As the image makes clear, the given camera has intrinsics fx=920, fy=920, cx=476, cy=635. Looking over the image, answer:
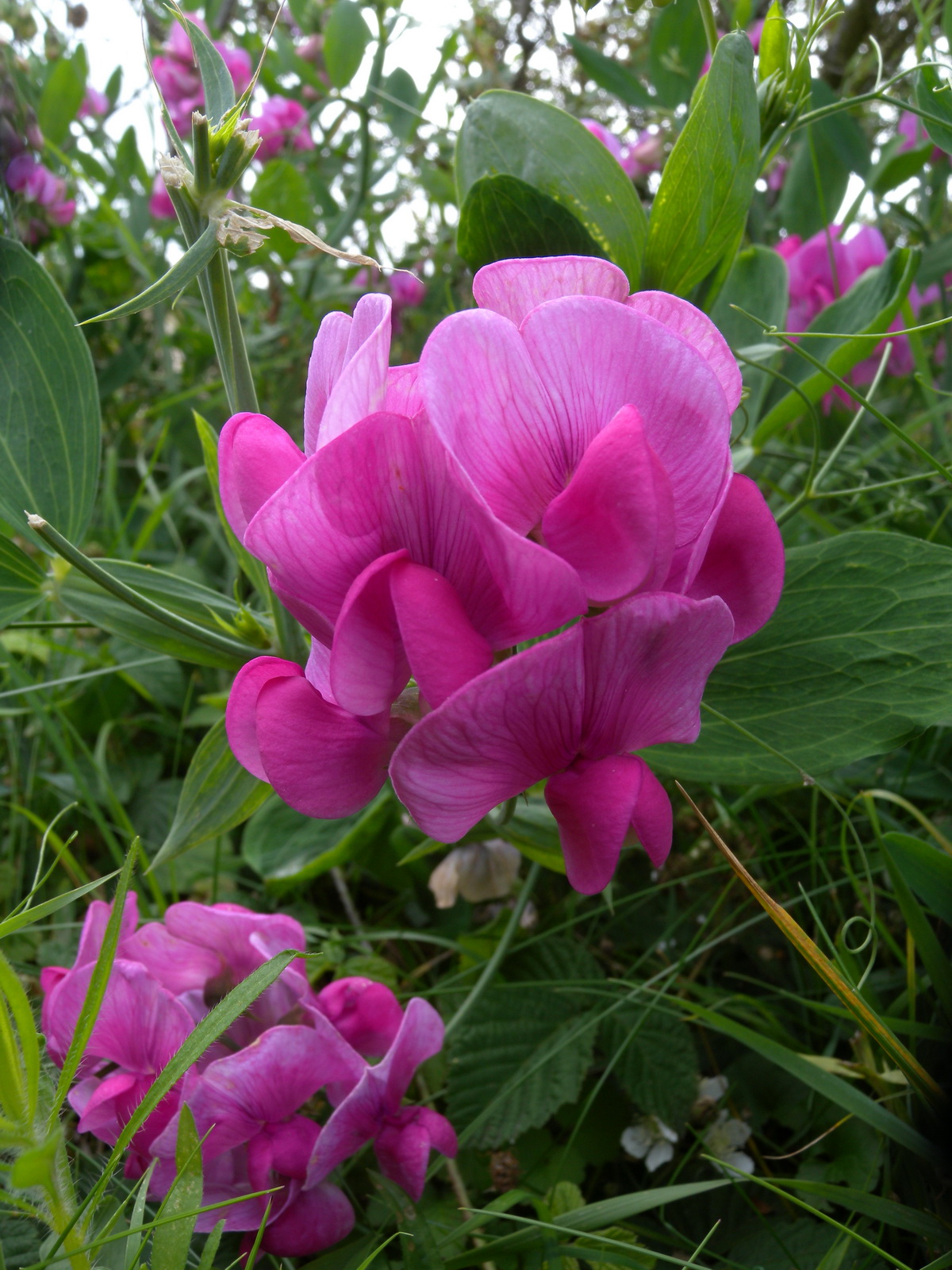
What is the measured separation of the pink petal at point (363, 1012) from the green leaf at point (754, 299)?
0.63 metres

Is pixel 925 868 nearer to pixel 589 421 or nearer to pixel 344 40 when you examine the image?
pixel 589 421

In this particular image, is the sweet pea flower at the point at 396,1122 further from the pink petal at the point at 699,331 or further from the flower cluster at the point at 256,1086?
the pink petal at the point at 699,331

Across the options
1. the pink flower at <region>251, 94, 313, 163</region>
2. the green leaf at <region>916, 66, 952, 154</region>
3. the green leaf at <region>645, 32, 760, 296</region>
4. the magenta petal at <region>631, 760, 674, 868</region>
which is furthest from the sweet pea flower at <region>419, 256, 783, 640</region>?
the pink flower at <region>251, 94, 313, 163</region>

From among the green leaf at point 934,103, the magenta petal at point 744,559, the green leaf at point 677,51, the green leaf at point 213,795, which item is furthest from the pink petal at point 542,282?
the green leaf at point 677,51

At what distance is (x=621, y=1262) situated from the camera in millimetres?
535

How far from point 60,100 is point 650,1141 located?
1.79 m

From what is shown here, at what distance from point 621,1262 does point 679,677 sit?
353 millimetres

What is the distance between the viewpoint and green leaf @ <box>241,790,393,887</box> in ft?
2.60

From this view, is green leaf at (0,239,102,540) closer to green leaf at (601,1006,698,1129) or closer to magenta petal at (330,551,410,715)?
magenta petal at (330,551,410,715)

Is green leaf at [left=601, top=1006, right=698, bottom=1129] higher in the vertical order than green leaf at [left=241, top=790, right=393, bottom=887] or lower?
lower

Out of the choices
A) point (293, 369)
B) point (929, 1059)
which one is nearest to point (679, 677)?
point (929, 1059)

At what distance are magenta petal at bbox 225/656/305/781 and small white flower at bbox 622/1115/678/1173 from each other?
46cm

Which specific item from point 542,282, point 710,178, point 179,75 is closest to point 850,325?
point 710,178

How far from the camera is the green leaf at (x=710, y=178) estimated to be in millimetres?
601
